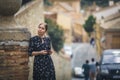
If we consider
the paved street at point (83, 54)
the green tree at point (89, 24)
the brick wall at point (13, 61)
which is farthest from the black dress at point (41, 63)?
the green tree at point (89, 24)

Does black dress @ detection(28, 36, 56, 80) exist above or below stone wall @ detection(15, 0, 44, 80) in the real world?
below

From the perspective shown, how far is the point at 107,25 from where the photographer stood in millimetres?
49500

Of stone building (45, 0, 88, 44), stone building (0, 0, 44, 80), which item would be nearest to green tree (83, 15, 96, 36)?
stone building (45, 0, 88, 44)

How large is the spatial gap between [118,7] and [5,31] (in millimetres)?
56546

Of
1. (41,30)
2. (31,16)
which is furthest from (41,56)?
(31,16)

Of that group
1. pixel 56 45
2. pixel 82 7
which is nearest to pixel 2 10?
pixel 56 45

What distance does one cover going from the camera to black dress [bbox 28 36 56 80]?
8.46 meters

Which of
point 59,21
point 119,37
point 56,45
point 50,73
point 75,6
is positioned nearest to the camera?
point 50,73

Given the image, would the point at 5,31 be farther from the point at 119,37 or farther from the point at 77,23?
the point at 77,23

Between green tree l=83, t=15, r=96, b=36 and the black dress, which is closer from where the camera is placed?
the black dress

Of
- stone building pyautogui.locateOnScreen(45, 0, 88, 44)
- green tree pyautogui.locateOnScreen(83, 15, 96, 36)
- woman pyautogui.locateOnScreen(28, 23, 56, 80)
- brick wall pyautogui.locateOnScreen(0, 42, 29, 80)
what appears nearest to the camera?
woman pyautogui.locateOnScreen(28, 23, 56, 80)

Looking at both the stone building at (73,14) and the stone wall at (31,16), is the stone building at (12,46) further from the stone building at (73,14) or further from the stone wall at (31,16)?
the stone building at (73,14)

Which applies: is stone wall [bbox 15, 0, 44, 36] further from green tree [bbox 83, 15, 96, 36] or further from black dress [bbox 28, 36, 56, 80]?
green tree [bbox 83, 15, 96, 36]

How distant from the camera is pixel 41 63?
843cm
